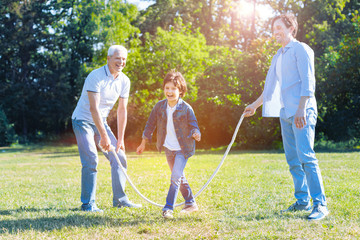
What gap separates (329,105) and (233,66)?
5.35 m

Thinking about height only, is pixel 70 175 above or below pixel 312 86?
below

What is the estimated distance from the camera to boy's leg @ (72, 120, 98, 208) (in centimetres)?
531

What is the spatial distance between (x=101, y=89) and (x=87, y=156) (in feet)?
3.01

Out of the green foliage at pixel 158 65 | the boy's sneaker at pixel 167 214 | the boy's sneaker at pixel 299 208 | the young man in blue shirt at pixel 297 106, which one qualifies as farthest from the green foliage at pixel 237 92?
the boy's sneaker at pixel 167 214

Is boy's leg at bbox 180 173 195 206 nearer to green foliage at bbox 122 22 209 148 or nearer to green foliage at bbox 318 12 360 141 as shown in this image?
green foliage at bbox 318 12 360 141

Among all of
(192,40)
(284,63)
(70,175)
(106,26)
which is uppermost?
(106,26)

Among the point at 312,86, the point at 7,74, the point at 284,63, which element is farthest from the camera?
the point at 7,74

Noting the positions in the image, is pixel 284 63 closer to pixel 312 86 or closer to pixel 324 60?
pixel 312 86

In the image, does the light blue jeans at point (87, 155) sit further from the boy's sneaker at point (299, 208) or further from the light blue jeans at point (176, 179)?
the boy's sneaker at point (299, 208)

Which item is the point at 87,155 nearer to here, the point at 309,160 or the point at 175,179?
the point at 175,179

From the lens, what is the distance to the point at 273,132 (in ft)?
67.8

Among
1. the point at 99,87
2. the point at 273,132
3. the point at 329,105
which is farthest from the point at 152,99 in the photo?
the point at 99,87

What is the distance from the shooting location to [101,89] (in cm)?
524

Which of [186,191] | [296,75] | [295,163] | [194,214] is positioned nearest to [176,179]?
[186,191]
